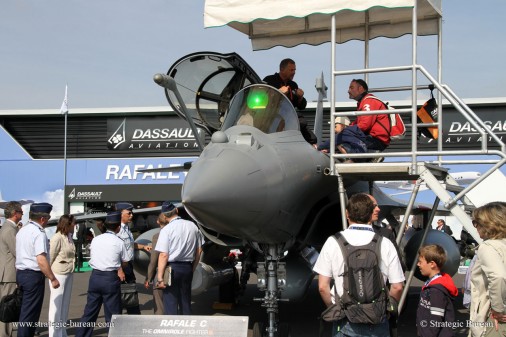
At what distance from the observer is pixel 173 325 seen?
514cm

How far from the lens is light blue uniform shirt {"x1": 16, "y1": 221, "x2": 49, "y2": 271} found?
7152mm

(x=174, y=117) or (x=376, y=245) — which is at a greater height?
(x=174, y=117)

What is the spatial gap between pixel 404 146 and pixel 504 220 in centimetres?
2469

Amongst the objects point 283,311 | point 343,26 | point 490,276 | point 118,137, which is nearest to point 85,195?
point 118,137

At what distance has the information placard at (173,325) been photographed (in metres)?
5.05

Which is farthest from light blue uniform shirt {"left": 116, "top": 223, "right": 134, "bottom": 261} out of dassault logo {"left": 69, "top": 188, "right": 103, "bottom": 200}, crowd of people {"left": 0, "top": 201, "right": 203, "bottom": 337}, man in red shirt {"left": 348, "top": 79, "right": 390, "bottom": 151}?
dassault logo {"left": 69, "top": 188, "right": 103, "bottom": 200}

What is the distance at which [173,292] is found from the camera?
7.70m

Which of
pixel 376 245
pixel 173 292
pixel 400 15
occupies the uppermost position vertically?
pixel 400 15

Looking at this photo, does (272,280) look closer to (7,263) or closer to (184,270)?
(184,270)

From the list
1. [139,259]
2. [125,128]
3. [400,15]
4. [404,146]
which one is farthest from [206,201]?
[125,128]

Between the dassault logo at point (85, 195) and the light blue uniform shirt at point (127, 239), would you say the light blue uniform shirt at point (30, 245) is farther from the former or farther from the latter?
the dassault logo at point (85, 195)

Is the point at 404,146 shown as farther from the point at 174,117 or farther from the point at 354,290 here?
the point at 354,290

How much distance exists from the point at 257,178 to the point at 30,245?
3.00 meters

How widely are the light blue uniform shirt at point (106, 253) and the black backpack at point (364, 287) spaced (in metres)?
3.82
